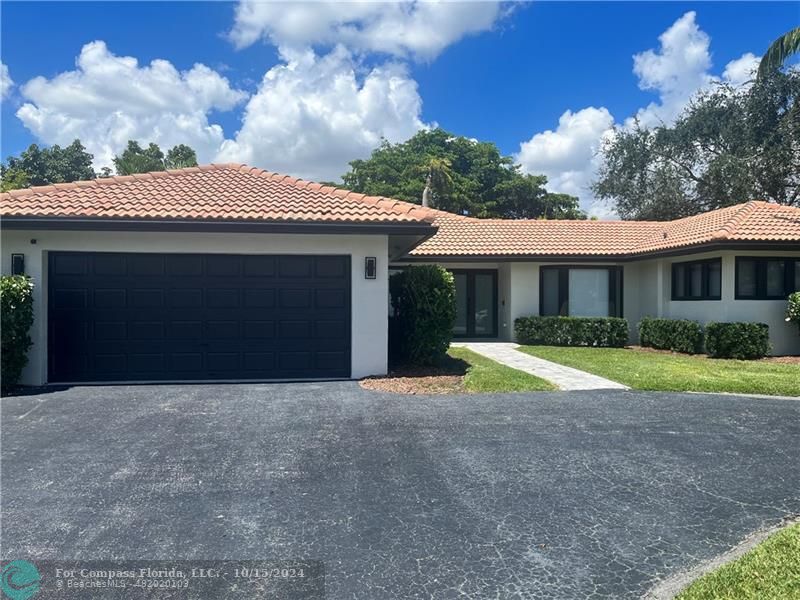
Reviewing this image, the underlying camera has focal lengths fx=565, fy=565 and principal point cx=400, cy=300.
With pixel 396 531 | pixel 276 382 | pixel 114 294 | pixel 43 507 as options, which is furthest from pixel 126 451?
pixel 114 294

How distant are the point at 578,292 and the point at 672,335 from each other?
3.83 metres

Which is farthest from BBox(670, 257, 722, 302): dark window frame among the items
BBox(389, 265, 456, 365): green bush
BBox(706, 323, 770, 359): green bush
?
BBox(389, 265, 456, 365): green bush

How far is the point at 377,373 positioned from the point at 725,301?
10.4 metres

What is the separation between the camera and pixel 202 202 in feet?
35.9

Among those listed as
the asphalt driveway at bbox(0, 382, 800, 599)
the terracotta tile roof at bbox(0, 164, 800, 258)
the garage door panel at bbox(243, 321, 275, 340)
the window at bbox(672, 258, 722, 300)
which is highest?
the terracotta tile roof at bbox(0, 164, 800, 258)

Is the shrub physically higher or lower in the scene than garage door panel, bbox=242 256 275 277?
lower

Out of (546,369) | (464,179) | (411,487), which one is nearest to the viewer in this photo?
(411,487)

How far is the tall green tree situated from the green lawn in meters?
26.6

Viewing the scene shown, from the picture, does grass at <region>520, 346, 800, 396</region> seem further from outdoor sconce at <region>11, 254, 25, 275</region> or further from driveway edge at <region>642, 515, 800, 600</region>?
outdoor sconce at <region>11, 254, 25, 275</region>

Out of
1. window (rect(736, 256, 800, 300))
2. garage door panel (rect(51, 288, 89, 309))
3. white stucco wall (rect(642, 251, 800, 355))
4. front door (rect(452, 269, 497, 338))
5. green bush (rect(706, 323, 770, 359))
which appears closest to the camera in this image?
garage door panel (rect(51, 288, 89, 309))

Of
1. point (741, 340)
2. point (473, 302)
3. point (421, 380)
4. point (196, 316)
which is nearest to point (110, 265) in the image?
point (196, 316)

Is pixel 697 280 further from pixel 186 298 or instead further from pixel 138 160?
pixel 138 160

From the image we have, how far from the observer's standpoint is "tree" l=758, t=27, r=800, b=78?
15195 mm

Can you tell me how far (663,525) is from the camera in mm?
4473
